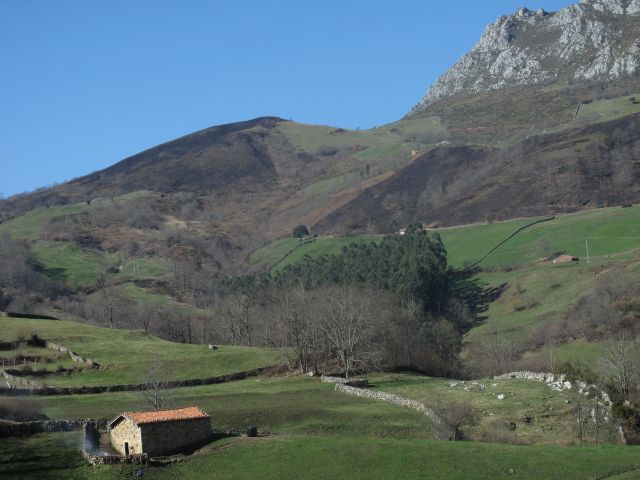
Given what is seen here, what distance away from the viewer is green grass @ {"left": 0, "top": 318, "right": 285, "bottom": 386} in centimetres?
9100

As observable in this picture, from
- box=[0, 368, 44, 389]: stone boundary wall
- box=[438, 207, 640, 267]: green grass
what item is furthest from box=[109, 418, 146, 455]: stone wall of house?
box=[438, 207, 640, 267]: green grass

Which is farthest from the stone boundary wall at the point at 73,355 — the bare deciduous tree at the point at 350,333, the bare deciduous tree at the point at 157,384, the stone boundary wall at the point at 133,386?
the bare deciduous tree at the point at 350,333

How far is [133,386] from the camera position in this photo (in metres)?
84.9

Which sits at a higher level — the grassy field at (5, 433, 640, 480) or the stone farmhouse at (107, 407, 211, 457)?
the stone farmhouse at (107, 407, 211, 457)

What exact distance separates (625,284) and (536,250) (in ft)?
165

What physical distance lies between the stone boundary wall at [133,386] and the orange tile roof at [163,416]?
29.9 meters

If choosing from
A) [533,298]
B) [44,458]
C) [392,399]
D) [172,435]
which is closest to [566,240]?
[533,298]

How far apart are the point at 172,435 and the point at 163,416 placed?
120 cm

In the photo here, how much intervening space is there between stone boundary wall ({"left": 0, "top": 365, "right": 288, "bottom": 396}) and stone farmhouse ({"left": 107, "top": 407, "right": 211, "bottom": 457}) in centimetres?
2815

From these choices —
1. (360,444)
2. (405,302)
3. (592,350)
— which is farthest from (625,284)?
(360,444)

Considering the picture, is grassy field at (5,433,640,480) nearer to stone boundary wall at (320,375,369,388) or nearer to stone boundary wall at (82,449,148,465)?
stone boundary wall at (82,449,148,465)

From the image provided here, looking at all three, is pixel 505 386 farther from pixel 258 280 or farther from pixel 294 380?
pixel 258 280

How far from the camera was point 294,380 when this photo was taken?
88.8 meters

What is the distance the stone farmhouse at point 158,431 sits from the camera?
167ft
